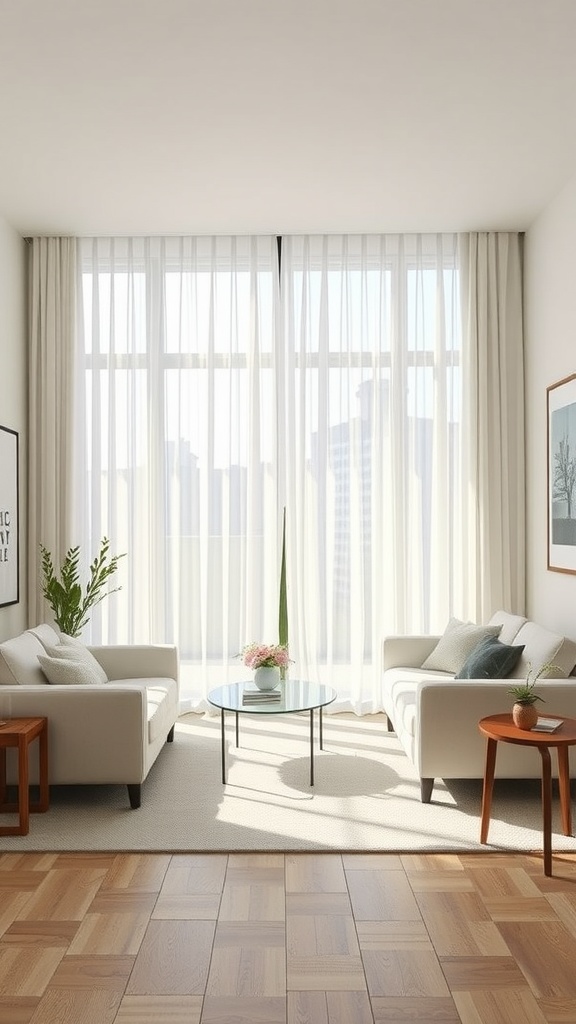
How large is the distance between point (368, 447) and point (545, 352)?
1.30 meters

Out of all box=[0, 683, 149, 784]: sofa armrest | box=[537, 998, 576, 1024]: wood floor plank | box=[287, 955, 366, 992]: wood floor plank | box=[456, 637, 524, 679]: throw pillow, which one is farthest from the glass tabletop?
box=[537, 998, 576, 1024]: wood floor plank

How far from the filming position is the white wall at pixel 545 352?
470 centimetres

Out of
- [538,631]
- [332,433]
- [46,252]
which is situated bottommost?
[538,631]

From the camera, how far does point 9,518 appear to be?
521 cm

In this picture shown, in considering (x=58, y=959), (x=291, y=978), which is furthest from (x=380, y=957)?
(x=58, y=959)

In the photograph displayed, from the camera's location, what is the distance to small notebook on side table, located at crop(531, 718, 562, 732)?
335cm

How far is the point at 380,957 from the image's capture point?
100 inches

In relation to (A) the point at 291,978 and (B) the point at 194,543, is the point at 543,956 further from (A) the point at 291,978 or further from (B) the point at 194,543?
(B) the point at 194,543

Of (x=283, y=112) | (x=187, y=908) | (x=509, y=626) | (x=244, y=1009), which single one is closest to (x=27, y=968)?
(x=187, y=908)

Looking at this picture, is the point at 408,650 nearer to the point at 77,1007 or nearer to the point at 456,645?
the point at 456,645

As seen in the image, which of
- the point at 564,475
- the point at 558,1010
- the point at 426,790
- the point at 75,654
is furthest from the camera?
the point at 564,475

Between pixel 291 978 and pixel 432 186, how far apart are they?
4056mm

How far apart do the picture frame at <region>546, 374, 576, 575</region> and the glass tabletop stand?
1535mm

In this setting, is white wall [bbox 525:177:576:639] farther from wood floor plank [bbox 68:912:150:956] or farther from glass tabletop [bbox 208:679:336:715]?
wood floor plank [bbox 68:912:150:956]
